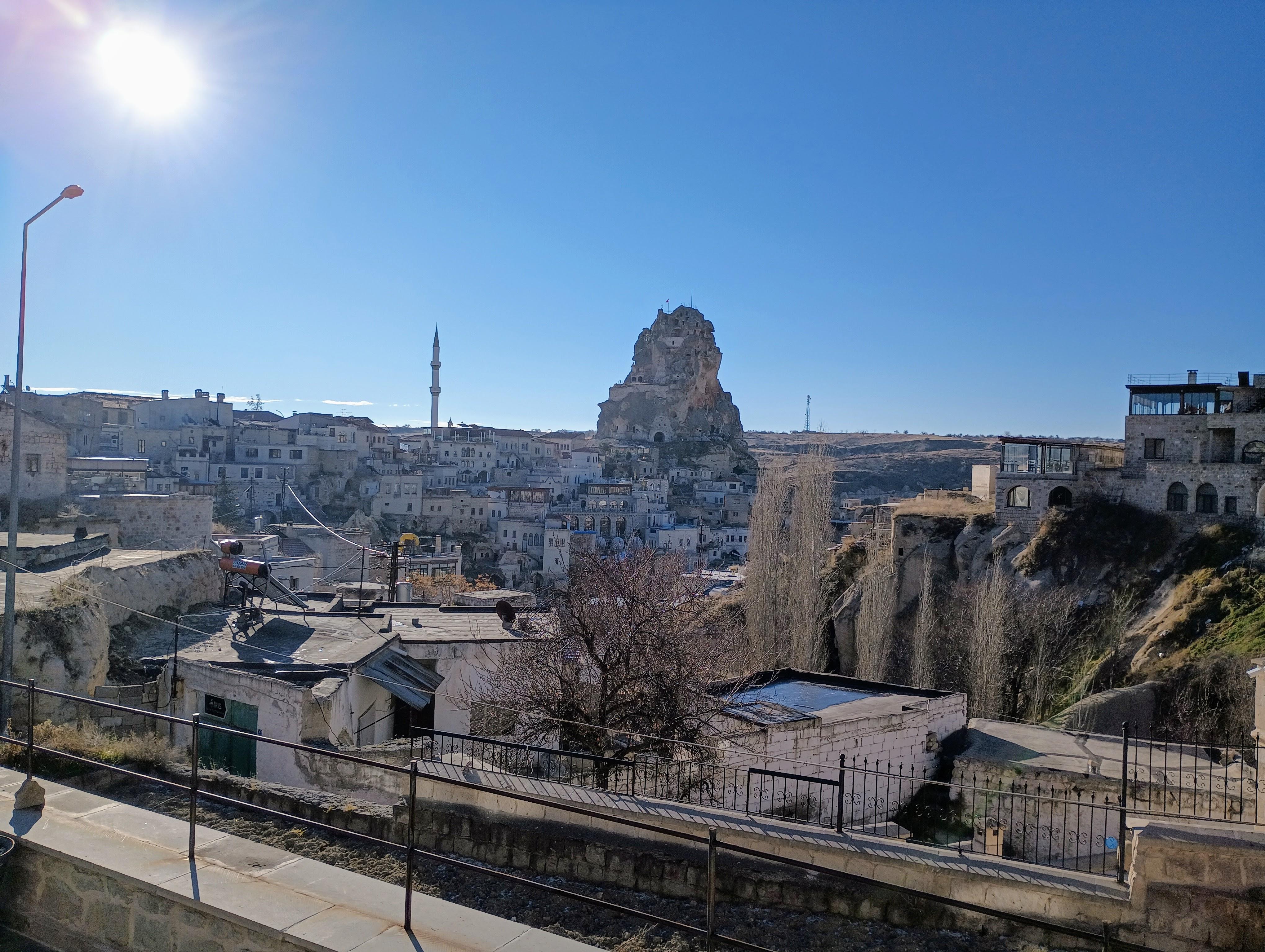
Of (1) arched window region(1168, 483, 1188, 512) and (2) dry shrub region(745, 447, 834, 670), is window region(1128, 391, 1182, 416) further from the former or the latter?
(2) dry shrub region(745, 447, 834, 670)

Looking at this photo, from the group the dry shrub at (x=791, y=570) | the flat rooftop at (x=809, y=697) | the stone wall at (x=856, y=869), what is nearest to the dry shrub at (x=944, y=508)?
the dry shrub at (x=791, y=570)

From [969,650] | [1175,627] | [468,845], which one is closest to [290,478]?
[969,650]

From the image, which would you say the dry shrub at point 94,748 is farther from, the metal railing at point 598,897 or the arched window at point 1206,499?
the arched window at point 1206,499

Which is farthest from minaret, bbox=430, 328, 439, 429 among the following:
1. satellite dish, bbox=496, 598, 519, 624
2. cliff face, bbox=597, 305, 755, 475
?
satellite dish, bbox=496, 598, 519, 624

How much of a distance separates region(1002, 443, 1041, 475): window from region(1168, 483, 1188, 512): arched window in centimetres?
533

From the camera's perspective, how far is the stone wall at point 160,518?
2764cm

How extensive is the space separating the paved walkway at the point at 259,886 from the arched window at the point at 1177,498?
122ft

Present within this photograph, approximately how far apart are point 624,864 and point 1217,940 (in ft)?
12.3

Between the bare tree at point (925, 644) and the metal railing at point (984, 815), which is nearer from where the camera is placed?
the metal railing at point (984, 815)

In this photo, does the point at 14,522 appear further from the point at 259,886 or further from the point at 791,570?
the point at 791,570

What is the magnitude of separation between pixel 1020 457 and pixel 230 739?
36.5m

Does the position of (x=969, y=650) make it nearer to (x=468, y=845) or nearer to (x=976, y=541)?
(x=976, y=541)

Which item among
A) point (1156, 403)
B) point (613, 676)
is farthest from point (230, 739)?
point (1156, 403)

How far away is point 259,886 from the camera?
14.4 feet
